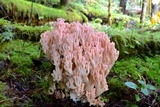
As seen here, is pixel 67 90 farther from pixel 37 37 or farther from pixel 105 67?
pixel 37 37

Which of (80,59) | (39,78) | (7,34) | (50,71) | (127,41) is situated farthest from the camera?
(127,41)

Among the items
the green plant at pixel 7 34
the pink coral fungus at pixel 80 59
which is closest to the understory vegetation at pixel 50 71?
the green plant at pixel 7 34

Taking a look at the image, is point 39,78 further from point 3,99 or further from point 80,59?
point 80,59

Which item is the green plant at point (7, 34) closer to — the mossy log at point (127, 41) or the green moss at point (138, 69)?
the mossy log at point (127, 41)

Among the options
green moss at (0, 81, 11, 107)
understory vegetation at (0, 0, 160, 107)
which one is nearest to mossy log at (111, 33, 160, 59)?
understory vegetation at (0, 0, 160, 107)

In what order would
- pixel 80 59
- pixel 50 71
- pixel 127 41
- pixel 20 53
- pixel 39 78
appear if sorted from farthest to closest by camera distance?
1. pixel 127 41
2. pixel 20 53
3. pixel 39 78
4. pixel 50 71
5. pixel 80 59

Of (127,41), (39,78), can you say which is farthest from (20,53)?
(127,41)

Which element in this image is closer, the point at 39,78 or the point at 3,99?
the point at 3,99

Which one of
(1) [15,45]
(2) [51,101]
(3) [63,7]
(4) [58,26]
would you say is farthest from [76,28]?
(3) [63,7]
